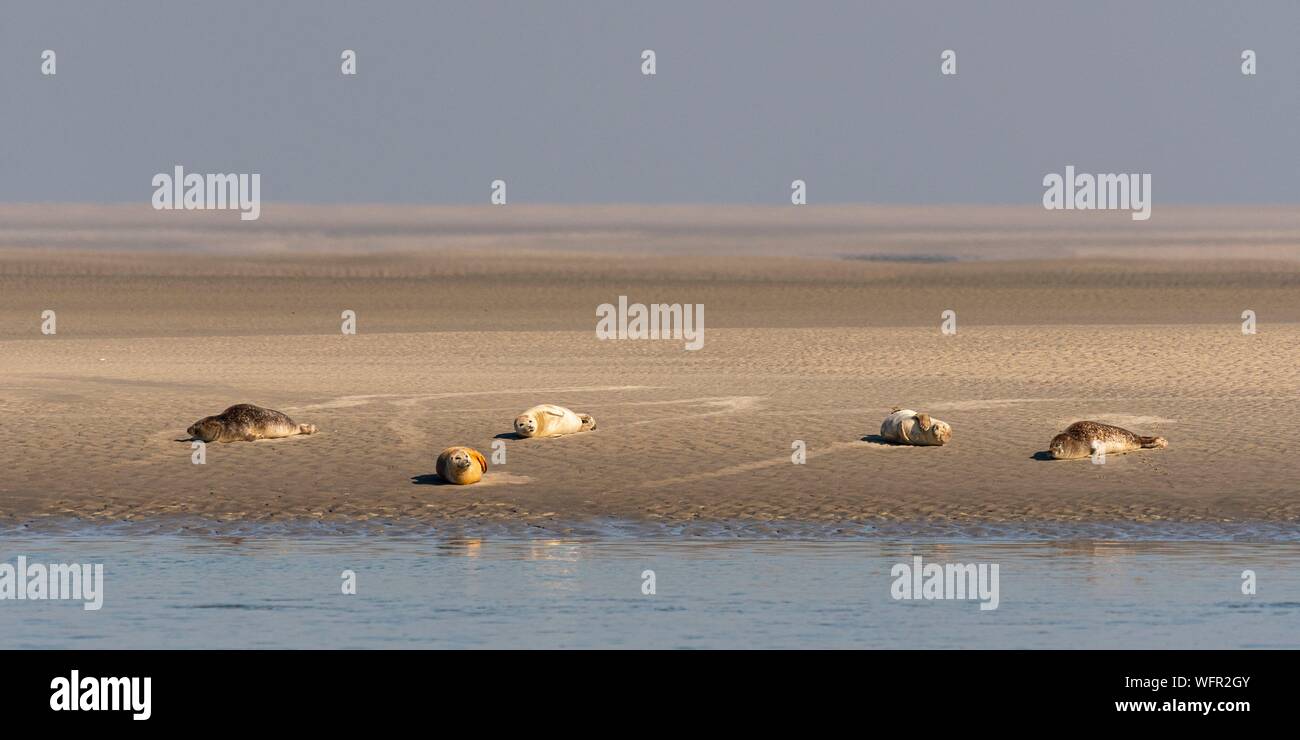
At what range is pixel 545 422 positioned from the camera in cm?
1984

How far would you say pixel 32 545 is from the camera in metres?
15.2

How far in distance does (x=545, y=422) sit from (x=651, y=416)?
6.91 ft

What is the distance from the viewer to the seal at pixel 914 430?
19.4 m

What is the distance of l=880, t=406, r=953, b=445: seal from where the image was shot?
19406 millimetres

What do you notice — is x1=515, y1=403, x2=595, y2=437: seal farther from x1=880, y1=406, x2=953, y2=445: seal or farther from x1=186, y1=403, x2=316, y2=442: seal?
x1=880, y1=406, x2=953, y2=445: seal

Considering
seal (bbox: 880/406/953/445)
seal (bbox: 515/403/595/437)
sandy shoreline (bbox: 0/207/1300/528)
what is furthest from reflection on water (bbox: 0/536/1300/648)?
seal (bbox: 515/403/595/437)

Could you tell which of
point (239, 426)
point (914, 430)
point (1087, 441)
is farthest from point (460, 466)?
point (1087, 441)

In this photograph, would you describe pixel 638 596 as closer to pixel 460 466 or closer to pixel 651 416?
pixel 460 466

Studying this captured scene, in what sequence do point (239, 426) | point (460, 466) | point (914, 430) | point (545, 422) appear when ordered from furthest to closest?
point (545, 422) → point (239, 426) → point (914, 430) → point (460, 466)

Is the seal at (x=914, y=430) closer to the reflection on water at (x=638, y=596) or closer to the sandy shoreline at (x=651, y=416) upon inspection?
the sandy shoreline at (x=651, y=416)

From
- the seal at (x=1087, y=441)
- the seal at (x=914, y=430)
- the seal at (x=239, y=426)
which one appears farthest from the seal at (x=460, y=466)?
the seal at (x=1087, y=441)

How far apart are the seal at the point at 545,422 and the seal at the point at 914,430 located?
10.5 ft
